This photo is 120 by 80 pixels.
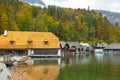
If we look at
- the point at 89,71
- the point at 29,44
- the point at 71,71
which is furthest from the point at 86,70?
the point at 29,44

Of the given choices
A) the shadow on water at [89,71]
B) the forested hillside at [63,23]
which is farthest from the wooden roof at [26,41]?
the forested hillside at [63,23]

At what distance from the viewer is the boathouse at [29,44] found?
226 ft

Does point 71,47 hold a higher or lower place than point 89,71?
higher

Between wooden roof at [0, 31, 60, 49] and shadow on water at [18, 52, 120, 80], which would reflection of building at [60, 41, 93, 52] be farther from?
shadow on water at [18, 52, 120, 80]

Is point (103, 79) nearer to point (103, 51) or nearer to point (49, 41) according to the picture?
point (49, 41)

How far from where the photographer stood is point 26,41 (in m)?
70.8

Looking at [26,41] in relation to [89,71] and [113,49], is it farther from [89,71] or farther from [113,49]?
[113,49]

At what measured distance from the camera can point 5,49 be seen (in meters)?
68.6

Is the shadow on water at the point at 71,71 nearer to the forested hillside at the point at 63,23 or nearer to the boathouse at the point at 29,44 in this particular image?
the boathouse at the point at 29,44

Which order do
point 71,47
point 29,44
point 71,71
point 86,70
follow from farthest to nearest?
point 71,47, point 29,44, point 86,70, point 71,71

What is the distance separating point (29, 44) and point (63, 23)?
83.9 meters

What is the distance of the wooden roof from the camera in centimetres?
6919

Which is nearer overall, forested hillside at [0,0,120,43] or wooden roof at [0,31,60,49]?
wooden roof at [0,31,60,49]

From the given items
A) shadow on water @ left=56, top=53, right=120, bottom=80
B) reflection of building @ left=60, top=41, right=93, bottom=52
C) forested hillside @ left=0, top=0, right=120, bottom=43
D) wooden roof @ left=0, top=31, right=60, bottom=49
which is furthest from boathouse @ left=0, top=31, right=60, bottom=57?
reflection of building @ left=60, top=41, right=93, bottom=52
